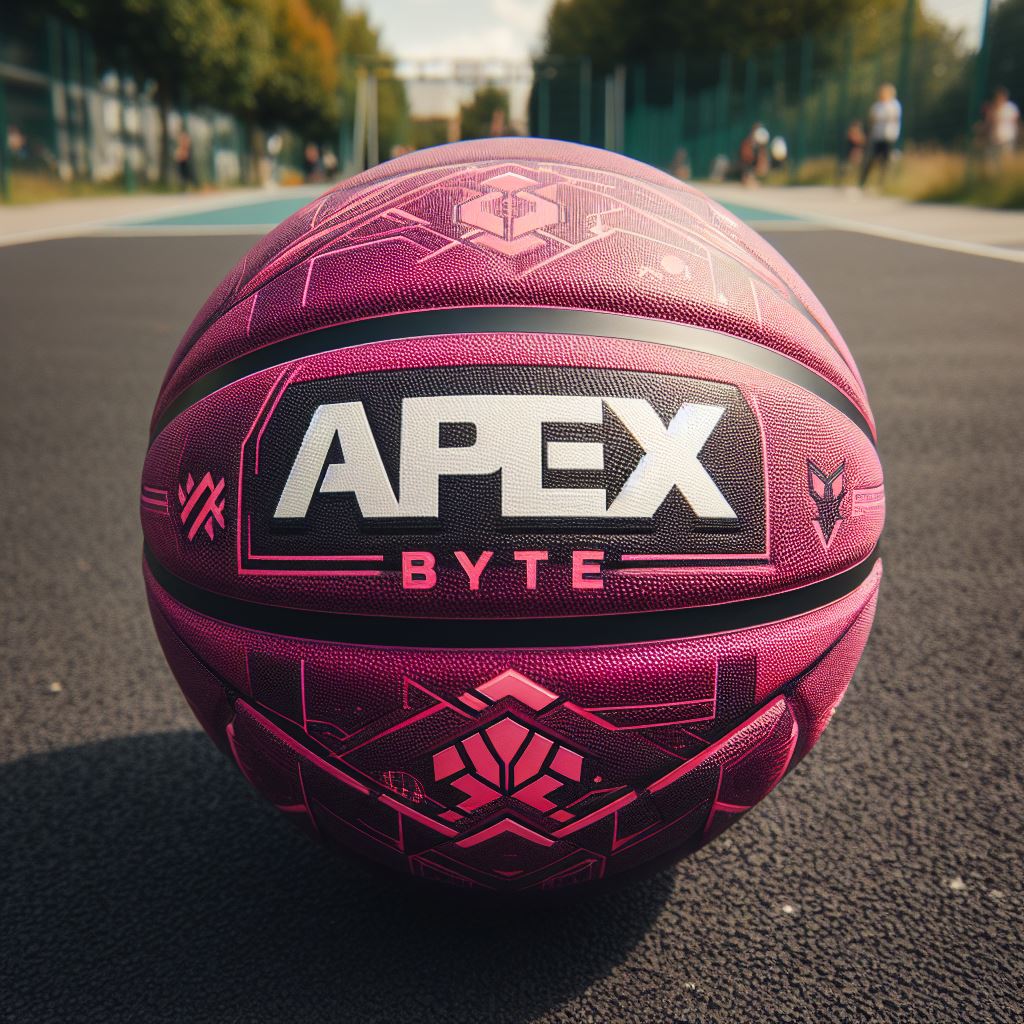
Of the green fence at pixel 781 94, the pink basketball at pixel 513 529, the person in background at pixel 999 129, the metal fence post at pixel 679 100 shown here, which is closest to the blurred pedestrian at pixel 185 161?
the green fence at pixel 781 94

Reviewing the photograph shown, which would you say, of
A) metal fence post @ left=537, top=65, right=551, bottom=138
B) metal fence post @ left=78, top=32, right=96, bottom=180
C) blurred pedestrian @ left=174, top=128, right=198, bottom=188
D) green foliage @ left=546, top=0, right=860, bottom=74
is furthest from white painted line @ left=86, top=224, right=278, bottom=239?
metal fence post @ left=537, top=65, right=551, bottom=138

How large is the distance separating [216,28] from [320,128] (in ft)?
104

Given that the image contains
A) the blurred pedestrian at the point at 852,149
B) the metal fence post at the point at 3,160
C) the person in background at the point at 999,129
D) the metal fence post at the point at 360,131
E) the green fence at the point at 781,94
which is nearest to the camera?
the person in background at the point at 999,129

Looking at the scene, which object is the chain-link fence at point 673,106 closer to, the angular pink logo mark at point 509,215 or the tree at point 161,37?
the tree at point 161,37

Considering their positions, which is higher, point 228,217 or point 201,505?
point 228,217

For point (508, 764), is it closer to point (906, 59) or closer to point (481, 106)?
point (906, 59)

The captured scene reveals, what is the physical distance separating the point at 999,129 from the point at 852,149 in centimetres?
883

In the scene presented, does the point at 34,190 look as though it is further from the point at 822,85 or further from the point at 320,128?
the point at 320,128

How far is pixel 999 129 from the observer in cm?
1605

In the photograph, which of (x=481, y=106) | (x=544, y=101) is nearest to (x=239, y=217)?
(x=544, y=101)

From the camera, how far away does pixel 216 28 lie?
98.0 ft

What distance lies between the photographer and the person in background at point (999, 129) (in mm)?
15896

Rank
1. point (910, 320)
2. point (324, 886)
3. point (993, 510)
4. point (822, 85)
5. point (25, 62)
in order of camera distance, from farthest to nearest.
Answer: point (822, 85) < point (25, 62) < point (910, 320) < point (993, 510) < point (324, 886)

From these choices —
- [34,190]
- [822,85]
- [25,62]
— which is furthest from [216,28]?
[822,85]
